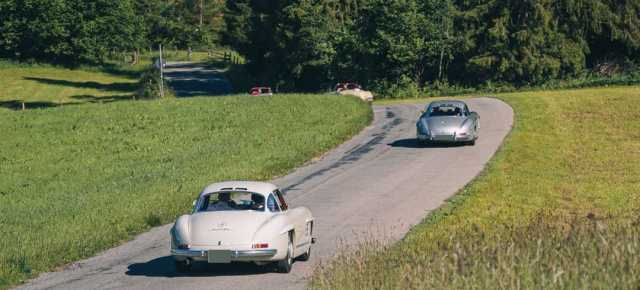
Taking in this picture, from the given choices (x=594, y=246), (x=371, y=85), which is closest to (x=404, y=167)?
(x=594, y=246)

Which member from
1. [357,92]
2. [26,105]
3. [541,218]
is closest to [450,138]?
[541,218]

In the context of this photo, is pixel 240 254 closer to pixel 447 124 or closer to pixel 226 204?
pixel 226 204

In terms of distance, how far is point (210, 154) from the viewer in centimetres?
3281

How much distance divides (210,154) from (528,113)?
15966 mm

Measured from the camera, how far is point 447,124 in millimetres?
32125

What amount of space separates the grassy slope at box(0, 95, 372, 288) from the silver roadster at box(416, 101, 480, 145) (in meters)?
3.92

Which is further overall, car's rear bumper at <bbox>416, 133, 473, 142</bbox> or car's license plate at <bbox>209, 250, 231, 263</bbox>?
car's rear bumper at <bbox>416, 133, 473, 142</bbox>

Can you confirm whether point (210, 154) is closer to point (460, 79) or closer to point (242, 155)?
point (242, 155)

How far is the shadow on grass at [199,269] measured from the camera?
1470 centimetres

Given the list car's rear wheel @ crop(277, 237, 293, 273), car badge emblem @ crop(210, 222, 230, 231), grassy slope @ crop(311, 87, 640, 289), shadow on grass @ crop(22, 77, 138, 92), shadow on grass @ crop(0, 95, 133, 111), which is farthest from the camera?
shadow on grass @ crop(22, 77, 138, 92)

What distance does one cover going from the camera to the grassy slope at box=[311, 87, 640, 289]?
9469 mm

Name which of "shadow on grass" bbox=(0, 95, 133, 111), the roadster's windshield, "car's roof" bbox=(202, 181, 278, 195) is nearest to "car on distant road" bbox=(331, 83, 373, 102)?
"shadow on grass" bbox=(0, 95, 133, 111)

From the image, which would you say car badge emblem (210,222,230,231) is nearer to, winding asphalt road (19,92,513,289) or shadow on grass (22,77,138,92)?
winding asphalt road (19,92,513,289)

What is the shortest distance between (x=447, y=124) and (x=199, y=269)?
18.3 meters
